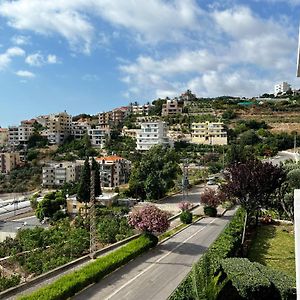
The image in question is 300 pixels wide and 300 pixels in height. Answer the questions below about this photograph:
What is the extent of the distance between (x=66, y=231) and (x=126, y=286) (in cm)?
1246

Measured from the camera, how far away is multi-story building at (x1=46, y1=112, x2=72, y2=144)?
92062mm

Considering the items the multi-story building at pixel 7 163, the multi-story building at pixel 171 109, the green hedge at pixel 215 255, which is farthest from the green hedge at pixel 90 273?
the multi-story building at pixel 171 109

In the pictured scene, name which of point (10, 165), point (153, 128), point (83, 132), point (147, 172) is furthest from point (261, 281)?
point (83, 132)

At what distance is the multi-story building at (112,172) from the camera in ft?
201

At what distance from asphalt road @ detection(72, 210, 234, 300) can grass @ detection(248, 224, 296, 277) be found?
2.66 meters

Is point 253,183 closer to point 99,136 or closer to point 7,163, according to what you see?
point 7,163

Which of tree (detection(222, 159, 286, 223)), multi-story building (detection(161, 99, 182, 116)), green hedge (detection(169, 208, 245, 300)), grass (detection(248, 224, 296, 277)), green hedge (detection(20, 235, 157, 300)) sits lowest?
grass (detection(248, 224, 296, 277))

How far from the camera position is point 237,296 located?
494 inches

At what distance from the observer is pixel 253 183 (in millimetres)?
19781

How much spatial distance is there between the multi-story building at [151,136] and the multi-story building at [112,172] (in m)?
17.1

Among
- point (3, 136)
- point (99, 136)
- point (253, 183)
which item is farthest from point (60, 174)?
point (253, 183)

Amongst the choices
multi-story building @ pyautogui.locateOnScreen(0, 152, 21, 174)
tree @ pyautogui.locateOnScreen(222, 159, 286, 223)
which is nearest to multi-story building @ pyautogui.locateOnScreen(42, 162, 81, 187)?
multi-story building @ pyautogui.locateOnScreen(0, 152, 21, 174)

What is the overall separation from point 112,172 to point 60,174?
10.4 metres

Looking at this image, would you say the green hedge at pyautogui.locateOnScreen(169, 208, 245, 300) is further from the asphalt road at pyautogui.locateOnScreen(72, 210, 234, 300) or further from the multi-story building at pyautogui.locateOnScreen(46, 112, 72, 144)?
the multi-story building at pyautogui.locateOnScreen(46, 112, 72, 144)
